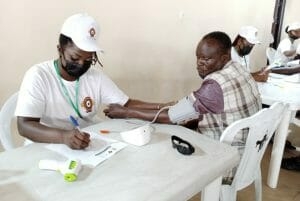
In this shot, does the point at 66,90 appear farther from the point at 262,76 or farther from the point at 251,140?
the point at 262,76

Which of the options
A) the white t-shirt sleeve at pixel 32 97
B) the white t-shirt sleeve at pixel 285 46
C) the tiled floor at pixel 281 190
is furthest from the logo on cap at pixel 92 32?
the white t-shirt sleeve at pixel 285 46

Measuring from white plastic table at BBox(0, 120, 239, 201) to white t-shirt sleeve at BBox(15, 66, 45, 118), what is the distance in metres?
0.21

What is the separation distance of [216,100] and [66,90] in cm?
67

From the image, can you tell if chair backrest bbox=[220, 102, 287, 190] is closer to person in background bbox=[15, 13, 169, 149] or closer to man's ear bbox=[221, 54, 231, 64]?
man's ear bbox=[221, 54, 231, 64]

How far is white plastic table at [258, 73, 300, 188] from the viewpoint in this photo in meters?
2.37

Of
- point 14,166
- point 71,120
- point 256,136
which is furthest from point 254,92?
point 14,166

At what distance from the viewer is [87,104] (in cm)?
169

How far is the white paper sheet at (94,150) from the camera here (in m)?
1.17

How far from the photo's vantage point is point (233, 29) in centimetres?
365

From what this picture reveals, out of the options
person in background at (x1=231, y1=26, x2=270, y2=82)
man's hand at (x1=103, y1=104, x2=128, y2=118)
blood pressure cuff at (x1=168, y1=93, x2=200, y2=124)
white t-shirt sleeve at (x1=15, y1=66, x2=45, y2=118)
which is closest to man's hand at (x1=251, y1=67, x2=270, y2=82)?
person in background at (x1=231, y1=26, x2=270, y2=82)

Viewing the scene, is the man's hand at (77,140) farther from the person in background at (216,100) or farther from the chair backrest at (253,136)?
the chair backrest at (253,136)

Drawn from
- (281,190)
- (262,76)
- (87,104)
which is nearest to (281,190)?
(281,190)

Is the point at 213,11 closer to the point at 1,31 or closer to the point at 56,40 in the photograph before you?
the point at 56,40

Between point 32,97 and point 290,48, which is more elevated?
point 32,97
